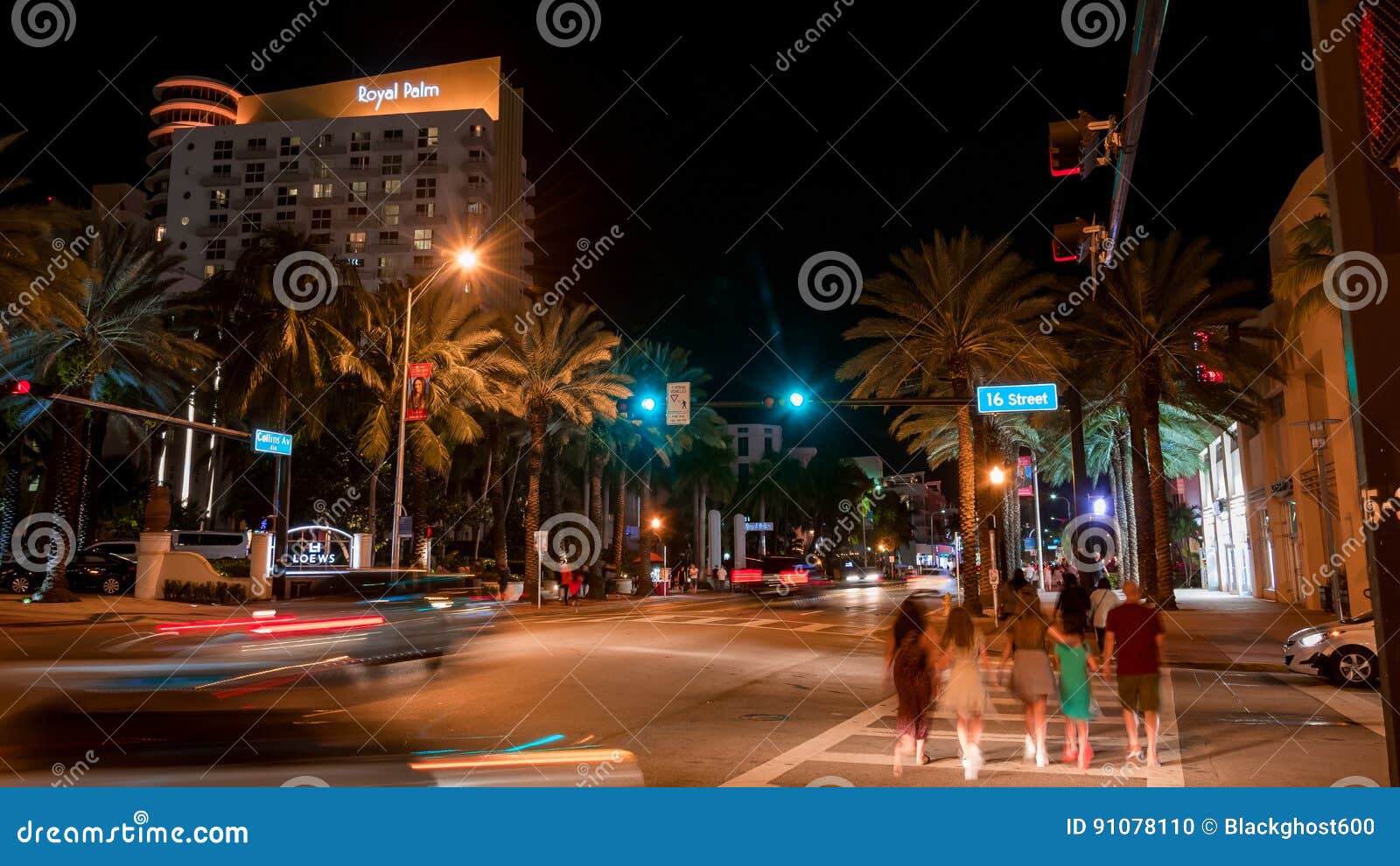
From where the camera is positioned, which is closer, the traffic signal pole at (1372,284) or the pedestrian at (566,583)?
the traffic signal pole at (1372,284)

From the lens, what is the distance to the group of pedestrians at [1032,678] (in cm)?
874

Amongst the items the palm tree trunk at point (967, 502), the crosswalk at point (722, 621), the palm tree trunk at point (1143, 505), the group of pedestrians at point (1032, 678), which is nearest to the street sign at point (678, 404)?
the crosswalk at point (722, 621)

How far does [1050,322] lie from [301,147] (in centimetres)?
7921

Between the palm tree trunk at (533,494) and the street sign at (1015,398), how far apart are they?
22.2m

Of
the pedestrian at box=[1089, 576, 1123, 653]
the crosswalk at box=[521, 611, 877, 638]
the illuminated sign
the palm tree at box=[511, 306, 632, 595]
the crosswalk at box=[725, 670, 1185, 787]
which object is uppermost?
the illuminated sign

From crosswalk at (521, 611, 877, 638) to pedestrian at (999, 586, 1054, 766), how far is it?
15818mm

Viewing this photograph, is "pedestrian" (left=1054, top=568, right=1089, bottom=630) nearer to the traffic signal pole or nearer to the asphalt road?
the asphalt road

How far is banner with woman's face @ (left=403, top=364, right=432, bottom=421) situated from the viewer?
1156 inches

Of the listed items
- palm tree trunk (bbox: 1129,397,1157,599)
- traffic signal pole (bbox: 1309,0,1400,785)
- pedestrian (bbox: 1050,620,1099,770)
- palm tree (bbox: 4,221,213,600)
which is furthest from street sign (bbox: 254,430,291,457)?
traffic signal pole (bbox: 1309,0,1400,785)

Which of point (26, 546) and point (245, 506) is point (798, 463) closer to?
point (245, 506)

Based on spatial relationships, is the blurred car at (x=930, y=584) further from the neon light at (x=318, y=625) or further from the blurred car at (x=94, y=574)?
the blurred car at (x=94, y=574)

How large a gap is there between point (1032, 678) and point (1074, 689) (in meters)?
0.39

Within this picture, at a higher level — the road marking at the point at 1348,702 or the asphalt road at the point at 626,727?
the asphalt road at the point at 626,727

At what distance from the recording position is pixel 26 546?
124 feet
